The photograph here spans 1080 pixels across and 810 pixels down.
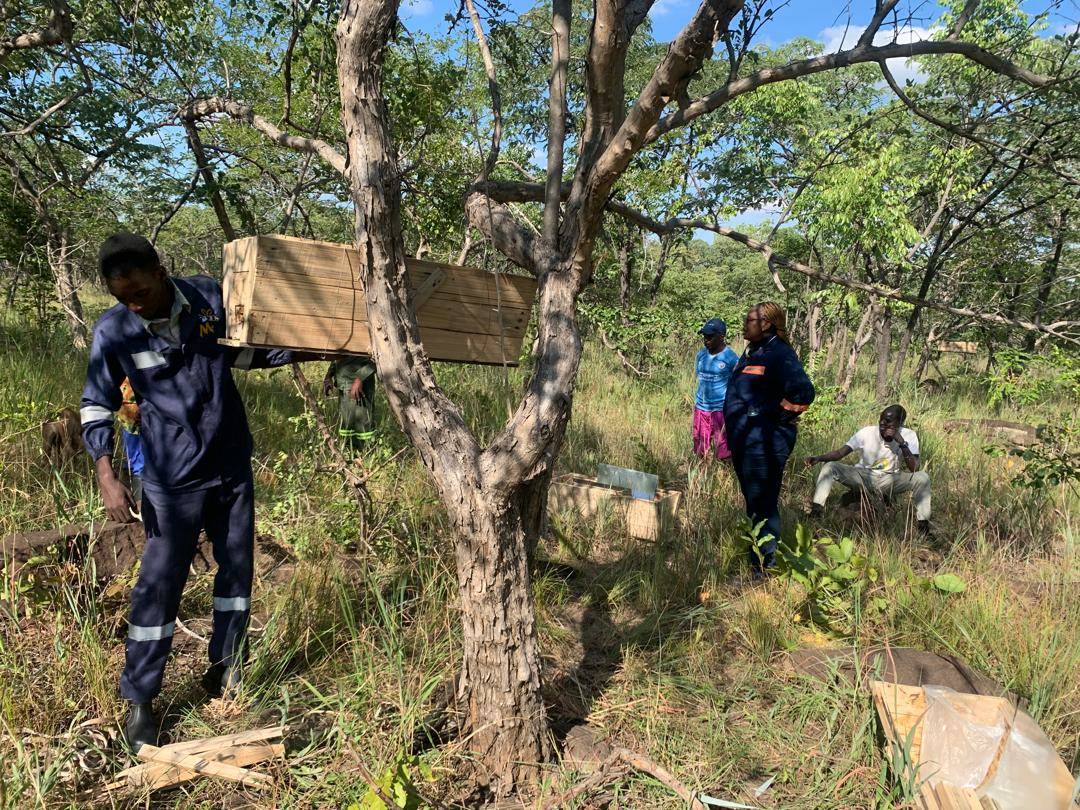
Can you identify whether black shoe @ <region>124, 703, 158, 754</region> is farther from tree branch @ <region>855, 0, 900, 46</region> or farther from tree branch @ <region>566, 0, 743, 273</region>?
tree branch @ <region>855, 0, 900, 46</region>

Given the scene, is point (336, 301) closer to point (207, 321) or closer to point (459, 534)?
point (207, 321)

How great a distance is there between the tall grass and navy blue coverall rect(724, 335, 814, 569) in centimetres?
33

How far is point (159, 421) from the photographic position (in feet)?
7.93

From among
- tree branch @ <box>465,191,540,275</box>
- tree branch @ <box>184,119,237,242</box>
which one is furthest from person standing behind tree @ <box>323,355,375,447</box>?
tree branch @ <box>465,191,540,275</box>

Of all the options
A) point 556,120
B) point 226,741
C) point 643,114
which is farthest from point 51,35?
point 226,741

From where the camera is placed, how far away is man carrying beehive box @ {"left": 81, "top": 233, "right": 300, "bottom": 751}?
2340 mm

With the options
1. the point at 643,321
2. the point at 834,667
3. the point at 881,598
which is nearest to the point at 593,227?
the point at 834,667

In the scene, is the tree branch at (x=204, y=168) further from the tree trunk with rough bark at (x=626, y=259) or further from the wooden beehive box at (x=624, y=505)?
the tree trunk with rough bark at (x=626, y=259)

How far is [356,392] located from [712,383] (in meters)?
3.00

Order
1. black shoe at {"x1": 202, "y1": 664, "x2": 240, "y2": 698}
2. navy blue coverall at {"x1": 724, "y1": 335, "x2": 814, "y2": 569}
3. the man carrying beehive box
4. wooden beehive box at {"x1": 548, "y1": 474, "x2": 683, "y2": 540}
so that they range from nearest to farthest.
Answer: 1. the man carrying beehive box
2. black shoe at {"x1": 202, "y1": 664, "x2": 240, "y2": 698}
3. navy blue coverall at {"x1": 724, "y1": 335, "x2": 814, "y2": 569}
4. wooden beehive box at {"x1": 548, "y1": 474, "x2": 683, "y2": 540}

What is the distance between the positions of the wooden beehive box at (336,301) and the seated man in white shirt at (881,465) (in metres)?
3.37

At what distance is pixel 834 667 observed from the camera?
2.83 m

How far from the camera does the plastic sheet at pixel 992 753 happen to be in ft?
7.09

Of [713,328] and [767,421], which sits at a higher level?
[713,328]
